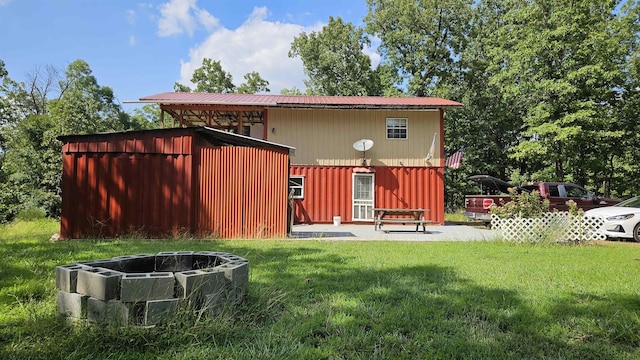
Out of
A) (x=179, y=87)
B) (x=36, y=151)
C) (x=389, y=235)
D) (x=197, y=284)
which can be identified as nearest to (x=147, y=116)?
(x=179, y=87)

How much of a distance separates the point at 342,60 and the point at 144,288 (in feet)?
90.5

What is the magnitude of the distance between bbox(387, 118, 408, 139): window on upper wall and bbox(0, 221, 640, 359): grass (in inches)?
431

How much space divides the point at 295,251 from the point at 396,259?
1.98 meters

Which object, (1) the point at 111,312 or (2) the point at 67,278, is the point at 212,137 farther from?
(1) the point at 111,312

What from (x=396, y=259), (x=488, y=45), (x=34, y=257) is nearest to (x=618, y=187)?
(x=488, y=45)

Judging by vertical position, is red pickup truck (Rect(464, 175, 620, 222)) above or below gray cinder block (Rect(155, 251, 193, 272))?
above

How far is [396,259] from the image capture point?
6.63 meters

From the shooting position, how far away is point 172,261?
4.11 metres

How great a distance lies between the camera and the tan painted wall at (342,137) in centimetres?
1639

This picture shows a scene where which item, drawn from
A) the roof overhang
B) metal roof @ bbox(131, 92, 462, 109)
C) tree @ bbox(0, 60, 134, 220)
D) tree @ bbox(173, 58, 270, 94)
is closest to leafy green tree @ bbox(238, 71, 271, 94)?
tree @ bbox(173, 58, 270, 94)

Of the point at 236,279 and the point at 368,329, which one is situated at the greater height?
the point at 236,279

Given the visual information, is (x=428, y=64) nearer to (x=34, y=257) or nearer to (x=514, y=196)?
(x=514, y=196)

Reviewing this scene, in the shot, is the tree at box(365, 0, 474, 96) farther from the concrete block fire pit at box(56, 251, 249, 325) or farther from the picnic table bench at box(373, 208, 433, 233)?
the concrete block fire pit at box(56, 251, 249, 325)

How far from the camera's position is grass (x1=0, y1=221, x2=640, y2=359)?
109 inches
